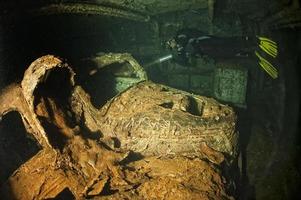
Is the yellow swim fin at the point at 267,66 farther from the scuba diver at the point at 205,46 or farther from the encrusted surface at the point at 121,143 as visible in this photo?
the encrusted surface at the point at 121,143

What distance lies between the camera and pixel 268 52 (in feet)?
17.0

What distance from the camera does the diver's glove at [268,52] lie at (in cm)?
516

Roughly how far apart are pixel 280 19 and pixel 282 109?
4.62ft

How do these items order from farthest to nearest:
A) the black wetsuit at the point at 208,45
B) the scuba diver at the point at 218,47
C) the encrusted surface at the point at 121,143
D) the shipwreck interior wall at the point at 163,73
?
the black wetsuit at the point at 208,45, the scuba diver at the point at 218,47, the shipwreck interior wall at the point at 163,73, the encrusted surface at the point at 121,143

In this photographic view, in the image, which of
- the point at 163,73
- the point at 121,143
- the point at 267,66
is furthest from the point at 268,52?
the point at 121,143

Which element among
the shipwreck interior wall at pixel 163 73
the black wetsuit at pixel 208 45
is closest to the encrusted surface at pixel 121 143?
the shipwreck interior wall at pixel 163 73

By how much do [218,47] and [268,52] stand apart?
0.85 m

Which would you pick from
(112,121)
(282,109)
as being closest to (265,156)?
(282,109)

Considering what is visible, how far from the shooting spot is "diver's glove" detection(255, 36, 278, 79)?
516 centimetres

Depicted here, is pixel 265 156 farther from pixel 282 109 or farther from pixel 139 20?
pixel 139 20

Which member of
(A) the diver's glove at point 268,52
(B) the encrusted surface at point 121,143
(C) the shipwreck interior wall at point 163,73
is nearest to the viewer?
(B) the encrusted surface at point 121,143

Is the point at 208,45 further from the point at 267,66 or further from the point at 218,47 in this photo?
the point at 267,66

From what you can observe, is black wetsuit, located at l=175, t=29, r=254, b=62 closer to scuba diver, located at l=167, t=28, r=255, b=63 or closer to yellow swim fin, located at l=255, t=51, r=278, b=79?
scuba diver, located at l=167, t=28, r=255, b=63

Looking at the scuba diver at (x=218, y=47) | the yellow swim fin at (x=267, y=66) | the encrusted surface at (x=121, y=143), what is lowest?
the encrusted surface at (x=121, y=143)
